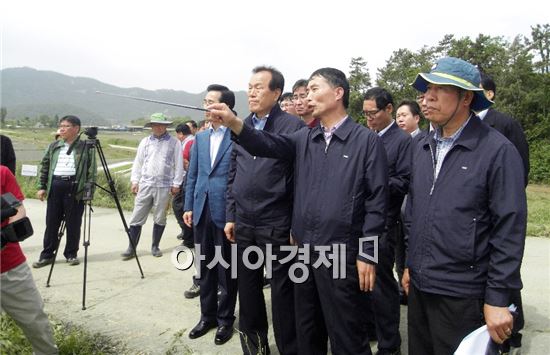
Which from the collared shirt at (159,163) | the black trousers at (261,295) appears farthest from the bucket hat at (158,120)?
the black trousers at (261,295)

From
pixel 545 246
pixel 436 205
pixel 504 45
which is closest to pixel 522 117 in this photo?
pixel 504 45

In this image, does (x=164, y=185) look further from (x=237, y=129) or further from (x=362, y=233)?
(x=362, y=233)

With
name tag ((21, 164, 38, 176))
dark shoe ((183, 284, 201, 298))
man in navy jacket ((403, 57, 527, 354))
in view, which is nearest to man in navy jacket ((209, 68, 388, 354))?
man in navy jacket ((403, 57, 527, 354))

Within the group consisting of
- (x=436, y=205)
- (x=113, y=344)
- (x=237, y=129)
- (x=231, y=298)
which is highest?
(x=237, y=129)

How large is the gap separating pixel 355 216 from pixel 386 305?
114 centimetres

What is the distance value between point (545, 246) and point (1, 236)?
7000 millimetres

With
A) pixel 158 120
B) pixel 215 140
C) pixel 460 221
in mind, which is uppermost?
pixel 158 120

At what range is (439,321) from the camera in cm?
210

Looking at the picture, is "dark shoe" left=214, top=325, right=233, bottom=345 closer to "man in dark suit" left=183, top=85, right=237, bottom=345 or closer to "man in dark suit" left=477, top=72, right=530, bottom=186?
"man in dark suit" left=183, top=85, right=237, bottom=345

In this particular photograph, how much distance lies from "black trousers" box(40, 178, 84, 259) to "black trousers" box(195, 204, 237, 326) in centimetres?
Result: 266

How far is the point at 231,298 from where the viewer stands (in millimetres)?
3592

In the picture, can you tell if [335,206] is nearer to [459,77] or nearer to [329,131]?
[329,131]

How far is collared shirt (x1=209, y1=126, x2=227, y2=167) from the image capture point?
380 centimetres

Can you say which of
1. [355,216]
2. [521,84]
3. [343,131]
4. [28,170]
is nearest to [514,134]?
[343,131]
